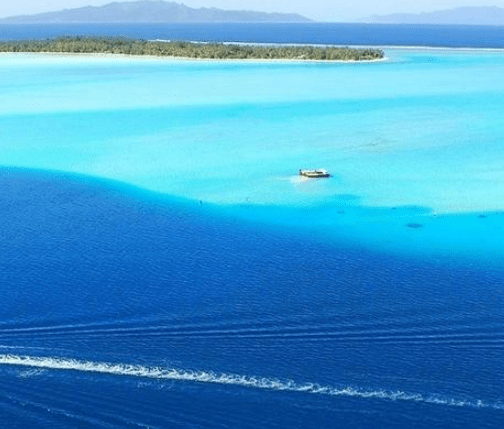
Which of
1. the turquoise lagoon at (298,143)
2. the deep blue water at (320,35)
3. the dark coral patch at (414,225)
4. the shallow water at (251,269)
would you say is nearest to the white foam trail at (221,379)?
the shallow water at (251,269)

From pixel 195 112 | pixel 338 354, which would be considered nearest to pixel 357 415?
pixel 338 354

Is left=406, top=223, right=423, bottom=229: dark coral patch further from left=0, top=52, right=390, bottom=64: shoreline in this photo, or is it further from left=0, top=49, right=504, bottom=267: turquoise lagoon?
left=0, top=52, right=390, bottom=64: shoreline

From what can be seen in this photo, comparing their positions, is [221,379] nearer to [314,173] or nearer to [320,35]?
[314,173]

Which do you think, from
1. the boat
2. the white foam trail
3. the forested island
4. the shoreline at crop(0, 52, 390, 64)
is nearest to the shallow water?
the white foam trail

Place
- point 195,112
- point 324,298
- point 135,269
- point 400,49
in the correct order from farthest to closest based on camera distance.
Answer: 1. point 400,49
2. point 195,112
3. point 135,269
4. point 324,298

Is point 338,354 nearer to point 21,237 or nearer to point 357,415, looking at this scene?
point 357,415

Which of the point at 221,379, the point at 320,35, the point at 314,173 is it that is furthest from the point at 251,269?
the point at 320,35
